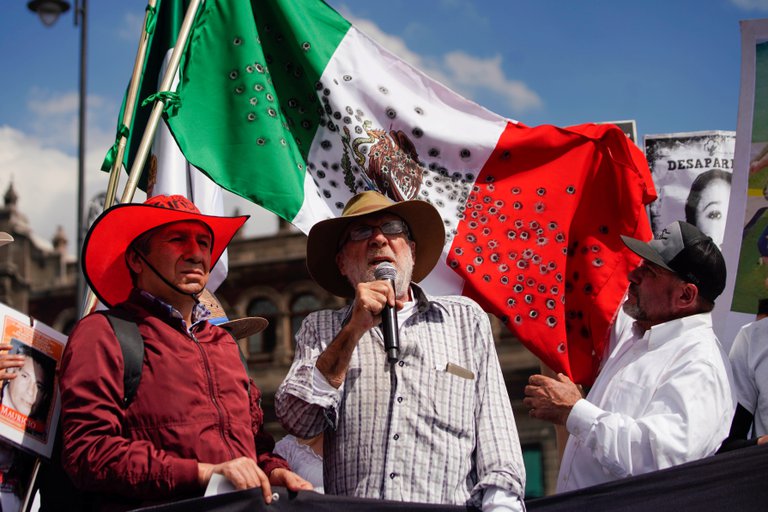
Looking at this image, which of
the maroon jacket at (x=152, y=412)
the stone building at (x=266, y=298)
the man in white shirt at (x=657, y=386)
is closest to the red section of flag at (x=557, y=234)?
the man in white shirt at (x=657, y=386)

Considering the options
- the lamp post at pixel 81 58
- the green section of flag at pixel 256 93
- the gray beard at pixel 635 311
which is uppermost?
the lamp post at pixel 81 58

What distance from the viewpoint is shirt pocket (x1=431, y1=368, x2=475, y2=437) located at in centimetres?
396

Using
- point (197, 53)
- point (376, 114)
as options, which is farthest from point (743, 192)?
point (197, 53)

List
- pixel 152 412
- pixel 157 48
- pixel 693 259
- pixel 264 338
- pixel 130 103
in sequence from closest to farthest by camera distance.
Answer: pixel 152 412 < pixel 693 259 < pixel 130 103 < pixel 157 48 < pixel 264 338

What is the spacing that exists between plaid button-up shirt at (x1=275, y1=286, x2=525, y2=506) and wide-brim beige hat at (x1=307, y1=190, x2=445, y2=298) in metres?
0.45

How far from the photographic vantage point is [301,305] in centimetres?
3497

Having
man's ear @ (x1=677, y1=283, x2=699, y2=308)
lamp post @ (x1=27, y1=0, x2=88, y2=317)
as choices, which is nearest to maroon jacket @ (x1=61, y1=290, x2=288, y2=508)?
man's ear @ (x1=677, y1=283, x2=699, y2=308)

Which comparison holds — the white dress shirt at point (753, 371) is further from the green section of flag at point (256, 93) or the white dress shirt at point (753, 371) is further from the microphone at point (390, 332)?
the green section of flag at point (256, 93)

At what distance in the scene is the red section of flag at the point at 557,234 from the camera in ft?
18.0

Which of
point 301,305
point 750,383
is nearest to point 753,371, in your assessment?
point 750,383

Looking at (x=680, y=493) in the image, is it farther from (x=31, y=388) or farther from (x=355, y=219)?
(x=31, y=388)

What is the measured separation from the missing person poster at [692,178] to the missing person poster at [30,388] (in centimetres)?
346

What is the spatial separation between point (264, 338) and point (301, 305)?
146cm

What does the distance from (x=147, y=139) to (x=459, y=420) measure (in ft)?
6.27
